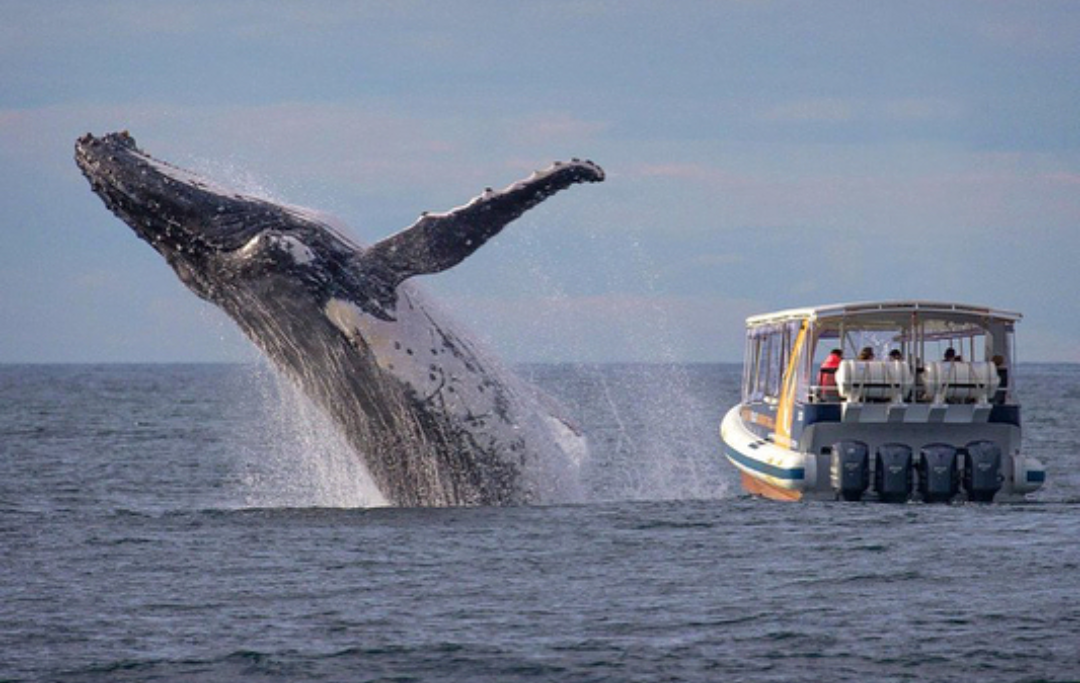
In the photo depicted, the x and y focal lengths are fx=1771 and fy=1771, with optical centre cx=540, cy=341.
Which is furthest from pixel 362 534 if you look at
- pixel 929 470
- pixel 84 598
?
pixel 929 470

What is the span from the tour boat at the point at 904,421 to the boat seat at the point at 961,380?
1 centimetres

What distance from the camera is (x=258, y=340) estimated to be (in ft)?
55.7

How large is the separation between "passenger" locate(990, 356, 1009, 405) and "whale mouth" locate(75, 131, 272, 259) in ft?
33.9

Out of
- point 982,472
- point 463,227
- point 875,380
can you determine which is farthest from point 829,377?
point 463,227

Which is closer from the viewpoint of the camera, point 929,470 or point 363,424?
point 363,424

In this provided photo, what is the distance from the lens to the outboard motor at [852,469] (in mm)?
21327

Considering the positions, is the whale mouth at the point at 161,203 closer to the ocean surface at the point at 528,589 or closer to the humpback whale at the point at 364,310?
the humpback whale at the point at 364,310

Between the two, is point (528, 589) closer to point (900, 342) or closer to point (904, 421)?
point (904, 421)

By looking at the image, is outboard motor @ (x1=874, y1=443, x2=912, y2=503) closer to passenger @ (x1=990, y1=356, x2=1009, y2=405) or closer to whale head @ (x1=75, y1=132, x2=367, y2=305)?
passenger @ (x1=990, y1=356, x2=1009, y2=405)

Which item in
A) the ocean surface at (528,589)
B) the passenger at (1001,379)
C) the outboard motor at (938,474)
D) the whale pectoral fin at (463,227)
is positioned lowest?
the ocean surface at (528,589)

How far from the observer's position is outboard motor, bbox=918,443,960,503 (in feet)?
69.7

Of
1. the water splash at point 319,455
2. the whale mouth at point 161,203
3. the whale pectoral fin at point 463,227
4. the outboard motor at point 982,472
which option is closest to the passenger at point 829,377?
the outboard motor at point 982,472

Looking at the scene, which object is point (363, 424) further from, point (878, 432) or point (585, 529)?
point (878, 432)

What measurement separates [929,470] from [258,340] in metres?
8.68
